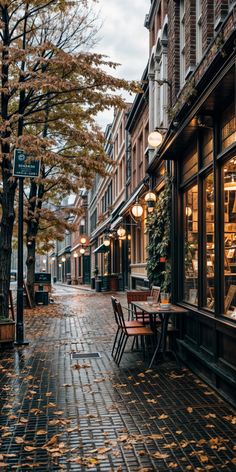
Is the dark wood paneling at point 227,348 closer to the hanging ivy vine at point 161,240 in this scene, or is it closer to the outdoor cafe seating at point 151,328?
the outdoor cafe seating at point 151,328

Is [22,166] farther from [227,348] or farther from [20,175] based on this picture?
[227,348]

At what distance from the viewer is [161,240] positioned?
12922 mm

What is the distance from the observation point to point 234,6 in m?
6.16

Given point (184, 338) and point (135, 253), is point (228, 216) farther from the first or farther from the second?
point (135, 253)

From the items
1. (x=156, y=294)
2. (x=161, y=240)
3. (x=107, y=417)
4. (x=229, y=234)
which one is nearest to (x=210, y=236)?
(x=229, y=234)

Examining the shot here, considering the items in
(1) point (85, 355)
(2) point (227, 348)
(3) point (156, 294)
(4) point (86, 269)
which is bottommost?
(1) point (85, 355)

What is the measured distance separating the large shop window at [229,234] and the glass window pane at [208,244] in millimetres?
568

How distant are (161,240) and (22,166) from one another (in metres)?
4.36

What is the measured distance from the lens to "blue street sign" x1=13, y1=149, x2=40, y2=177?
34.0 ft

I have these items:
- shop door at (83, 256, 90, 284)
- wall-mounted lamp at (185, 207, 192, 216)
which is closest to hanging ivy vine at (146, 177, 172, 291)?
wall-mounted lamp at (185, 207, 192, 216)

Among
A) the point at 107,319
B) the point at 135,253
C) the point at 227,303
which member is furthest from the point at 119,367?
the point at 135,253

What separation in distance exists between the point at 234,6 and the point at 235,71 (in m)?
1.30

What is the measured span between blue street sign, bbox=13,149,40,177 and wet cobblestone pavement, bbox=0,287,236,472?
3737 millimetres

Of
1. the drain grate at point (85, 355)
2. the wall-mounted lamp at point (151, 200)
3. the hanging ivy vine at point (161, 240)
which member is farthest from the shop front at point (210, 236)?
the wall-mounted lamp at point (151, 200)
